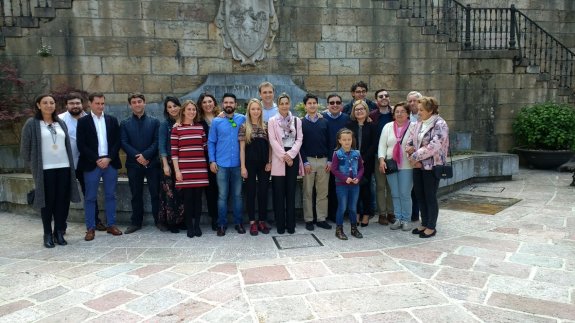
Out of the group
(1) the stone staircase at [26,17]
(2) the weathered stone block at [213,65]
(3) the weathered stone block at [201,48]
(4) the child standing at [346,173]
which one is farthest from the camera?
(2) the weathered stone block at [213,65]

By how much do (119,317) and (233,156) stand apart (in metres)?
2.47

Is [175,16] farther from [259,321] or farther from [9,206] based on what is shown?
[259,321]

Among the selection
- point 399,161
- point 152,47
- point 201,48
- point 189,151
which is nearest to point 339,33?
point 201,48

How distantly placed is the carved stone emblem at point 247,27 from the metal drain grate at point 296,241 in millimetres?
5643

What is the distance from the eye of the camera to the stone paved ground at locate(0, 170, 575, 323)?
132 inches

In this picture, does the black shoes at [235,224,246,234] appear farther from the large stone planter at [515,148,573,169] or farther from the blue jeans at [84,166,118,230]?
the large stone planter at [515,148,573,169]

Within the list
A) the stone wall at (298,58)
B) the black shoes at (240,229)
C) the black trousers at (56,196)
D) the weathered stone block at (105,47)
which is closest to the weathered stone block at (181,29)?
the stone wall at (298,58)

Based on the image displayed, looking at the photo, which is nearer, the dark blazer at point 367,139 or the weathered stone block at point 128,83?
the dark blazer at point 367,139

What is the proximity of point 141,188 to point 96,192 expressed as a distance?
0.54m

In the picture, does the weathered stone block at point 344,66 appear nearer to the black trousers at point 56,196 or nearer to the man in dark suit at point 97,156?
the man in dark suit at point 97,156

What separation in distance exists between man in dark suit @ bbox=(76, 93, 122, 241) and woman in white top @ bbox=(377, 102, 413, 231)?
3.45m

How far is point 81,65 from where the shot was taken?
356 inches

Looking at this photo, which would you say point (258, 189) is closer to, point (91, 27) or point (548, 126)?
point (91, 27)

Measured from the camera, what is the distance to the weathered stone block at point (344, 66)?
1043 centimetres
